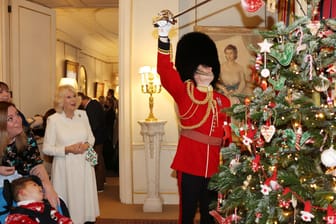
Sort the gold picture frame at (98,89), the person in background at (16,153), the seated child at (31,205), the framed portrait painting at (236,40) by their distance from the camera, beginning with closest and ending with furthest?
the seated child at (31,205)
the person in background at (16,153)
the framed portrait painting at (236,40)
the gold picture frame at (98,89)

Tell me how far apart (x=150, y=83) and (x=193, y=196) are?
2335 mm

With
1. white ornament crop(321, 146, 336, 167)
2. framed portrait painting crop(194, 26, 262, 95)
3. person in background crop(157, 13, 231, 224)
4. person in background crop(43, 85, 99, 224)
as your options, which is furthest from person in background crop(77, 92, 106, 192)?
white ornament crop(321, 146, 336, 167)

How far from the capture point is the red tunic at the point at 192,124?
280 centimetres

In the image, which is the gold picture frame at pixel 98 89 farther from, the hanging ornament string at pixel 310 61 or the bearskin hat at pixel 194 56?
the hanging ornament string at pixel 310 61

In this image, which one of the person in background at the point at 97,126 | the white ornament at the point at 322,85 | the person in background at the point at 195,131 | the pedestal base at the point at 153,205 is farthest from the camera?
the person in background at the point at 97,126

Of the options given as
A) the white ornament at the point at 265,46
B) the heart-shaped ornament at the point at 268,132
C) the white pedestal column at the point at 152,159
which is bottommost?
the white pedestal column at the point at 152,159

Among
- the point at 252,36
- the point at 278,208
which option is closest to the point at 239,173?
the point at 278,208

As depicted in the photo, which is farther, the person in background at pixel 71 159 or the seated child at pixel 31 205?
the person in background at pixel 71 159

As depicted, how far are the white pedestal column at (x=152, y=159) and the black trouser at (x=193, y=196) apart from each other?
204 centimetres

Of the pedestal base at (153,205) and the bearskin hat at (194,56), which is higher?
the bearskin hat at (194,56)

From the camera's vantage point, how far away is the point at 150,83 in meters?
4.94

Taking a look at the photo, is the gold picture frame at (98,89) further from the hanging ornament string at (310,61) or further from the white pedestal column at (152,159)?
the hanging ornament string at (310,61)

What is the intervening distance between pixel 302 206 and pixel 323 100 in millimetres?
483

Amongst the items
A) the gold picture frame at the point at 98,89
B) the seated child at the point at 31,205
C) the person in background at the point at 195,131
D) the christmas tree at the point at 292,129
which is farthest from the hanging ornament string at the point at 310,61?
the gold picture frame at the point at 98,89
